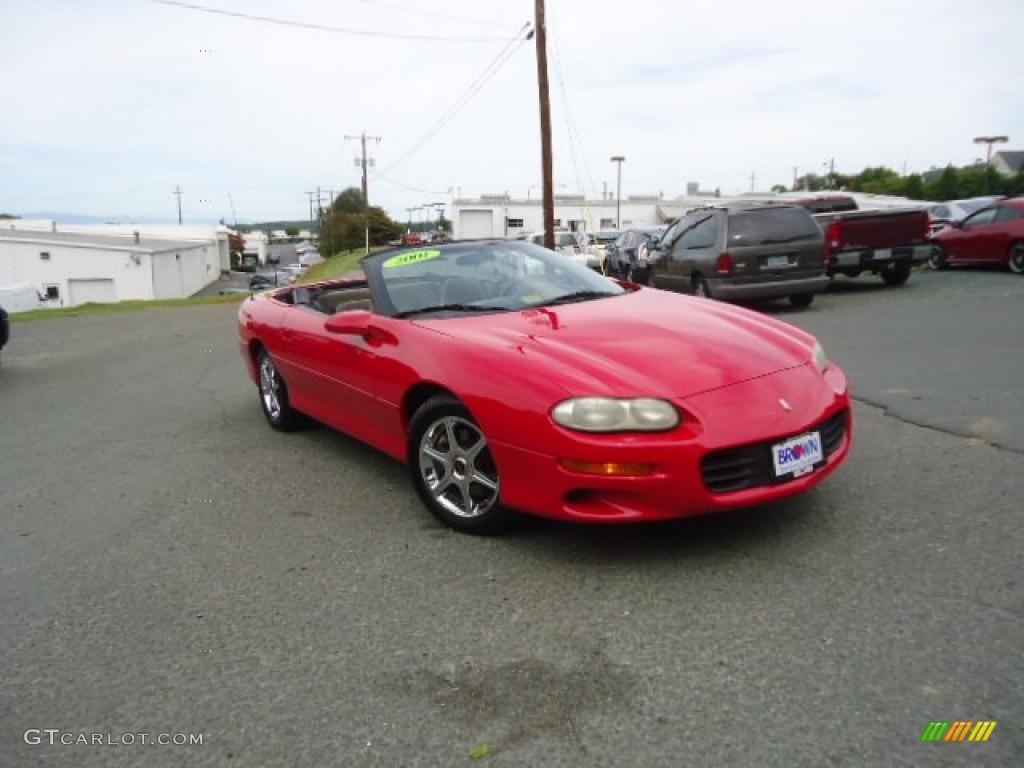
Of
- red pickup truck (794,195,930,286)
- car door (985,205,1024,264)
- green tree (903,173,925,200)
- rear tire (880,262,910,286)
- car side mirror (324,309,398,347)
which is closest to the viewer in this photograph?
car side mirror (324,309,398,347)

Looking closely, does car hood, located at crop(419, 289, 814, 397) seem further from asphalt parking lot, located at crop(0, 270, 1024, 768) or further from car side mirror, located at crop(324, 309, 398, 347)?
asphalt parking lot, located at crop(0, 270, 1024, 768)

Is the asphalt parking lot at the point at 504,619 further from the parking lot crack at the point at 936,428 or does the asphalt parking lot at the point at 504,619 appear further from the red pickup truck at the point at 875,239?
the red pickup truck at the point at 875,239

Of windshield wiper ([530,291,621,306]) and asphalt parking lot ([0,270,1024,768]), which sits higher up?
windshield wiper ([530,291,621,306])

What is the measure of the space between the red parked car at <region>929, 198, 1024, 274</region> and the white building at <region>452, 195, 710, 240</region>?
216 feet

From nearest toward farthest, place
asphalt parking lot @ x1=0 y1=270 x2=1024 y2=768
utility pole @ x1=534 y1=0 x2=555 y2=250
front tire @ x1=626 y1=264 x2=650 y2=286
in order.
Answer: asphalt parking lot @ x1=0 y1=270 x2=1024 y2=768 → front tire @ x1=626 y1=264 x2=650 y2=286 → utility pole @ x1=534 y1=0 x2=555 y2=250

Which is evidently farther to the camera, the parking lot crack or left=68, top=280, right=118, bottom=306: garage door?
left=68, top=280, right=118, bottom=306: garage door

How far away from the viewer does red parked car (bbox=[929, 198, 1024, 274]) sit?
14.3 meters

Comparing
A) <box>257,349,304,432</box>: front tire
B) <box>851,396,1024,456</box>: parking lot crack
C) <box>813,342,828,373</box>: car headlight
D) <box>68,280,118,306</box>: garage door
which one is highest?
<box>813,342,828,373</box>: car headlight

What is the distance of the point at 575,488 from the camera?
328cm

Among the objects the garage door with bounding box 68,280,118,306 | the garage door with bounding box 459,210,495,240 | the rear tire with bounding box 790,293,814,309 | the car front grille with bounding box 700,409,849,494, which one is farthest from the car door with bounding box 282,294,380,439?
the garage door with bounding box 459,210,495,240

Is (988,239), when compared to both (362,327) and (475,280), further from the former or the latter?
(362,327)

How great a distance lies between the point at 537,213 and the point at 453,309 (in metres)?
84.3

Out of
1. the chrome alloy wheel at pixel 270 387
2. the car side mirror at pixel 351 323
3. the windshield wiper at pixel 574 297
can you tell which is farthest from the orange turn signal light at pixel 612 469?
the chrome alloy wheel at pixel 270 387

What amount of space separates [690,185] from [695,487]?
112116mm
